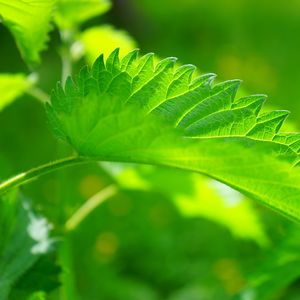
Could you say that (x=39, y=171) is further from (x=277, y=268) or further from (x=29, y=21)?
(x=277, y=268)

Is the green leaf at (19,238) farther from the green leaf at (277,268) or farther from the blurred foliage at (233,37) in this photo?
the blurred foliage at (233,37)

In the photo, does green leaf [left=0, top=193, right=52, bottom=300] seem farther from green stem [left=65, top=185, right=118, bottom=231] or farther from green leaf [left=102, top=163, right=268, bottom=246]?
green leaf [left=102, top=163, right=268, bottom=246]

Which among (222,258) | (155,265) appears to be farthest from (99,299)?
(222,258)

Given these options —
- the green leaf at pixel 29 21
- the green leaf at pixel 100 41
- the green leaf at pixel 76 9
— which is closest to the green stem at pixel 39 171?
the green leaf at pixel 29 21

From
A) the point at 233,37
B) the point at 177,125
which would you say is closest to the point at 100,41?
the point at 177,125

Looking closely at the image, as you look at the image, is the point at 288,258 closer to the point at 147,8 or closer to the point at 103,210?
the point at 103,210

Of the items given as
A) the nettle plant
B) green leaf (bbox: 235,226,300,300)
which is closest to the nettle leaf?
the nettle plant

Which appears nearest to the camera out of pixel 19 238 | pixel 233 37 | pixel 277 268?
pixel 19 238
